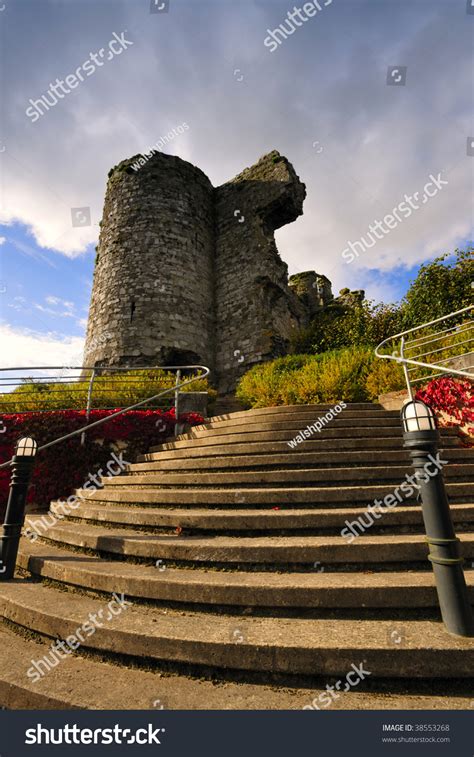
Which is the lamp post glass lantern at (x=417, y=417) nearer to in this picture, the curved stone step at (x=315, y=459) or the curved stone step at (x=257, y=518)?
the curved stone step at (x=257, y=518)

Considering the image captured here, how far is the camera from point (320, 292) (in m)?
24.0

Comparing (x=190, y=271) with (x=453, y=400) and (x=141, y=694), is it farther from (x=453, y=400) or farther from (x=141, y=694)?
(x=141, y=694)

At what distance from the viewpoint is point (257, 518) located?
126 inches

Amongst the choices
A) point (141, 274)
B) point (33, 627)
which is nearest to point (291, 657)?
point (33, 627)

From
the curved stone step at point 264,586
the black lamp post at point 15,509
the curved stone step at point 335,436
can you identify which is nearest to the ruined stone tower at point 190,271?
the curved stone step at point 335,436

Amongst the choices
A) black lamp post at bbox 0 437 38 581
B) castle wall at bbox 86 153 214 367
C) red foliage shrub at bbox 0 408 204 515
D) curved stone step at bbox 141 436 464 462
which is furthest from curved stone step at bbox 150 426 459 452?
castle wall at bbox 86 153 214 367

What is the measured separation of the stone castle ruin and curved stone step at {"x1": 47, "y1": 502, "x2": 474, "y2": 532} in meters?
9.91

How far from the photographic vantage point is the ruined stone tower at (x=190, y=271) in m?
13.6

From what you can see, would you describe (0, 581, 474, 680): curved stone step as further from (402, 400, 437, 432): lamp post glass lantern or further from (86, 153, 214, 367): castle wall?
(86, 153, 214, 367): castle wall

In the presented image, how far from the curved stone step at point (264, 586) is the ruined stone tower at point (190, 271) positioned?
35.2ft

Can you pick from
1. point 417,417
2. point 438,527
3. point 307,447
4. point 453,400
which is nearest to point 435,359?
point 453,400

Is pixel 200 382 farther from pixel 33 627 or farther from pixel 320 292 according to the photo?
pixel 320 292

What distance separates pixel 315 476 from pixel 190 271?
1284 cm
